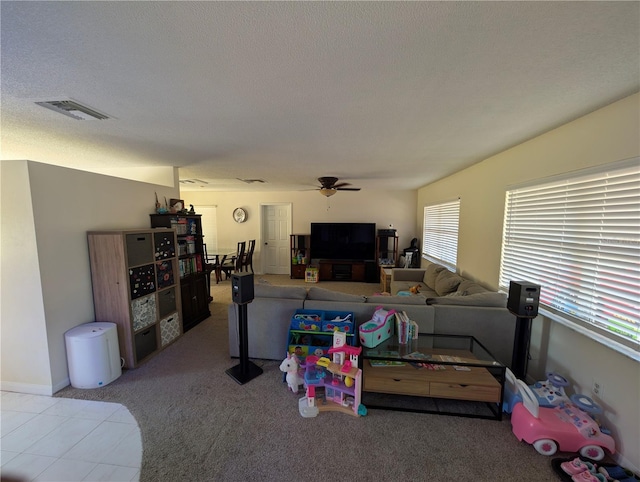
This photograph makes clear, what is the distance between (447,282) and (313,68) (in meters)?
3.49

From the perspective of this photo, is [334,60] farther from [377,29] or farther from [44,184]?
[44,184]

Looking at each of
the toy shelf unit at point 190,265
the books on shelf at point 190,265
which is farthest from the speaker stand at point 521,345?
the books on shelf at point 190,265

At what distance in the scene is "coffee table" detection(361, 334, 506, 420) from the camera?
6.40 ft

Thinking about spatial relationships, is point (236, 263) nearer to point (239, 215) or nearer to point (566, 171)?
point (239, 215)

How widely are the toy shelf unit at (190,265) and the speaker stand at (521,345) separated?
387cm

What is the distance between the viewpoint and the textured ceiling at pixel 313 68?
3.21 ft

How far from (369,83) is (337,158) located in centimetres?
177

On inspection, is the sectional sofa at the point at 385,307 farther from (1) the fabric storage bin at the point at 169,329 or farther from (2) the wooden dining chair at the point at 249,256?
(2) the wooden dining chair at the point at 249,256

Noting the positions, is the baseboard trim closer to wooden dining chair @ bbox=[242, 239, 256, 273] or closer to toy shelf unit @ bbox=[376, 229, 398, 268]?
wooden dining chair @ bbox=[242, 239, 256, 273]

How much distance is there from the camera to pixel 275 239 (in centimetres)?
714

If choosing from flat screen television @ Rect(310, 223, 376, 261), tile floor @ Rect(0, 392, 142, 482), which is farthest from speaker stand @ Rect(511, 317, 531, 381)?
flat screen television @ Rect(310, 223, 376, 261)

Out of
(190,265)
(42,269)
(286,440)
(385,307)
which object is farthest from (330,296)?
(42,269)

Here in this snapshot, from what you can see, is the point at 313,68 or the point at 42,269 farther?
the point at 42,269

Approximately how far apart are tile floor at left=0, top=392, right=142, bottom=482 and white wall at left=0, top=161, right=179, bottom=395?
0.76 ft
